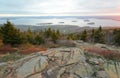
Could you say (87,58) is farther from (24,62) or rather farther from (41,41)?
(41,41)

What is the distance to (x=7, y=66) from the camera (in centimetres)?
1291

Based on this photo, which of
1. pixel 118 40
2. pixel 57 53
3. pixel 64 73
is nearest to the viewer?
pixel 64 73

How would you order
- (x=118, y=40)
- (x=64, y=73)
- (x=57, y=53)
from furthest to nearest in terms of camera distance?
(x=118, y=40)
(x=57, y=53)
(x=64, y=73)

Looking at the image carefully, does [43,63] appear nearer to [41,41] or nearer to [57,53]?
[57,53]

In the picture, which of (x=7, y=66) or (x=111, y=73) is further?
(x=7, y=66)

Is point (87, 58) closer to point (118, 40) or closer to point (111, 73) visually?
point (111, 73)

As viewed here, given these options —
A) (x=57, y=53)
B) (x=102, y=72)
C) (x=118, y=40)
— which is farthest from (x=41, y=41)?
(x=102, y=72)

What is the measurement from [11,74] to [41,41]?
31.6 metres

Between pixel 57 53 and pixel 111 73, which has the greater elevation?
pixel 57 53

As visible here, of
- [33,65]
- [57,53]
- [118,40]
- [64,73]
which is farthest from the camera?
[118,40]

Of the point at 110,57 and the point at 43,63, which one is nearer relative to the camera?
the point at 43,63

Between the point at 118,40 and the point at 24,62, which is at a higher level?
the point at 24,62

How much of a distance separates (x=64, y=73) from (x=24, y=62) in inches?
128

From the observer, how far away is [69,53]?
551 inches
